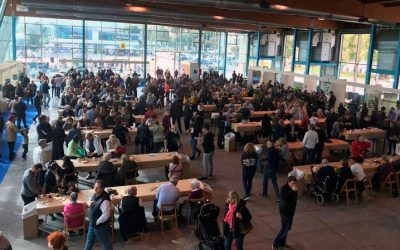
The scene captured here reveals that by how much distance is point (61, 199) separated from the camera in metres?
6.93

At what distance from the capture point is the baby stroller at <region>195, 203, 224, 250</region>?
6.09m

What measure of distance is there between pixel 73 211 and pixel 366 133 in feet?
34.0

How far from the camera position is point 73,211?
6375 mm

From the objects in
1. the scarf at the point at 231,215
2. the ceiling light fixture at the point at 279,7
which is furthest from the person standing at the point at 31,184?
the ceiling light fixture at the point at 279,7

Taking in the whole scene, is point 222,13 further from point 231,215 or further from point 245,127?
point 231,215

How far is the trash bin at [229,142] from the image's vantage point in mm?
12906

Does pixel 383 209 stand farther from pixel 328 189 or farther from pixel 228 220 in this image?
pixel 228 220

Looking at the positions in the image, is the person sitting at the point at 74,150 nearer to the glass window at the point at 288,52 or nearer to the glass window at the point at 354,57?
the glass window at the point at 354,57

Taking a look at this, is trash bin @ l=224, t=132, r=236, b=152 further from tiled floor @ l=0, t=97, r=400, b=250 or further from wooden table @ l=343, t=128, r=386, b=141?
wooden table @ l=343, t=128, r=386, b=141

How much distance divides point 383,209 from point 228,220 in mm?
4700

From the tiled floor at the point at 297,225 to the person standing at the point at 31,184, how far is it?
23.2 inches

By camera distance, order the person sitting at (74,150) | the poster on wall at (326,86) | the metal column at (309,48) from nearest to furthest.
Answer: the person sitting at (74,150)
the poster on wall at (326,86)
the metal column at (309,48)

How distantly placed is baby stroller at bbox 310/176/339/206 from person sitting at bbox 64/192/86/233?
5.08 metres

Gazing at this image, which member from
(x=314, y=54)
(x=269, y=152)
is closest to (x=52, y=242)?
(x=269, y=152)
